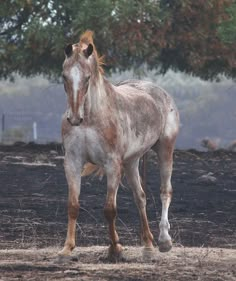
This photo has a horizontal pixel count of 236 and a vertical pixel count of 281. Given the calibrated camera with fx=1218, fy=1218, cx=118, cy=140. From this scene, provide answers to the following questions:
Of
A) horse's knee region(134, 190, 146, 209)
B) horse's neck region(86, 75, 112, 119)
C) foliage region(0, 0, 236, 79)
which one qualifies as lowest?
foliage region(0, 0, 236, 79)

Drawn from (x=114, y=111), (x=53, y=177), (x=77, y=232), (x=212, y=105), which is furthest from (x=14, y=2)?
(x=212, y=105)

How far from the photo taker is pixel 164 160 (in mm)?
12555

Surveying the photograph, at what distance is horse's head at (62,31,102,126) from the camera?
10.4 m

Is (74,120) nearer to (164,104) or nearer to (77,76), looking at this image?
(77,76)

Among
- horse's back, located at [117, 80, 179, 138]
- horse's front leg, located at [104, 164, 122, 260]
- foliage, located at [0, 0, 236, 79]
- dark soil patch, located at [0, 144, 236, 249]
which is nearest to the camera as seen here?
horse's front leg, located at [104, 164, 122, 260]

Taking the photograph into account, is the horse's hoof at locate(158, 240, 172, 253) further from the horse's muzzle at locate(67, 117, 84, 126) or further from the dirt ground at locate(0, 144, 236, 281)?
the horse's muzzle at locate(67, 117, 84, 126)

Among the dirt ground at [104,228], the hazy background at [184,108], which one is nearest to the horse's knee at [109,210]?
the dirt ground at [104,228]

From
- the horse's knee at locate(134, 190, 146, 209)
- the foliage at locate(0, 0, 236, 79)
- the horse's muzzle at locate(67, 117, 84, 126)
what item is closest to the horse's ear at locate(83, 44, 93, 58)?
the horse's muzzle at locate(67, 117, 84, 126)

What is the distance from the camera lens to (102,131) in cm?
1089

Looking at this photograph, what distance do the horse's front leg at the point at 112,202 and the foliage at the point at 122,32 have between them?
55.9 ft

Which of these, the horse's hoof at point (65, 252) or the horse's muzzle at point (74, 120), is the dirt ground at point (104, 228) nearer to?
the horse's hoof at point (65, 252)

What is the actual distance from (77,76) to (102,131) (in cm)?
61

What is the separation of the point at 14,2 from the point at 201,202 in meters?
13.0

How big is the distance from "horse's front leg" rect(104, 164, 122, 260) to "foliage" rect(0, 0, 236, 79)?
17.1 m
